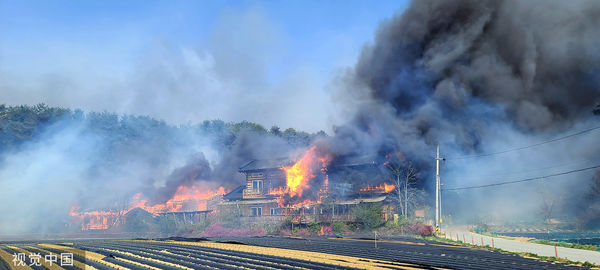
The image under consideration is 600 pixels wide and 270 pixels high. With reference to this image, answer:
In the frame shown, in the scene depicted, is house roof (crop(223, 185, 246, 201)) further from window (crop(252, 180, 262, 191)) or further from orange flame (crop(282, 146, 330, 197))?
orange flame (crop(282, 146, 330, 197))

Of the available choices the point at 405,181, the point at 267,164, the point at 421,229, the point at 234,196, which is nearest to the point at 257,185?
the point at 267,164

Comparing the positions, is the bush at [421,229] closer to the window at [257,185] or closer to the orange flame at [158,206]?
the window at [257,185]

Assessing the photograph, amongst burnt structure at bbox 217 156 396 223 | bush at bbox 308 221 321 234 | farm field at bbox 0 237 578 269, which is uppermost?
burnt structure at bbox 217 156 396 223

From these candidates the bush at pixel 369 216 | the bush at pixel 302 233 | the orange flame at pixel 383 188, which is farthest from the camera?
the orange flame at pixel 383 188

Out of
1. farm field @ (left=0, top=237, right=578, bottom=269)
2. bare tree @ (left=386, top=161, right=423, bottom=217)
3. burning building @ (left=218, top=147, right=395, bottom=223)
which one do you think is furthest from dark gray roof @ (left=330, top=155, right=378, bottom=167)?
farm field @ (left=0, top=237, right=578, bottom=269)

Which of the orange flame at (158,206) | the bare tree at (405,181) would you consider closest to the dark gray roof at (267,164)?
the orange flame at (158,206)

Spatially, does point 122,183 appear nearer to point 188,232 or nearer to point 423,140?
point 188,232

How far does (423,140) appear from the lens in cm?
5616

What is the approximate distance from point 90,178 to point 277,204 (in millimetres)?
34164

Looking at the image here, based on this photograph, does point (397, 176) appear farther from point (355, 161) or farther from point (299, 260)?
point (299, 260)

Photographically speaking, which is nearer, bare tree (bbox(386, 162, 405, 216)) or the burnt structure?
the burnt structure

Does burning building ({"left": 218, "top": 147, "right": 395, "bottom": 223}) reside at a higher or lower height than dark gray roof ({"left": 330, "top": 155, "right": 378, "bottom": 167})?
lower

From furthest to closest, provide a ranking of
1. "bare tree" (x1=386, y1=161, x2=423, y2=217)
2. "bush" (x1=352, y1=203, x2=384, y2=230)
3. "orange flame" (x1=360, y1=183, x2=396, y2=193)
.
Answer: "orange flame" (x1=360, y1=183, x2=396, y2=193), "bare tree" (x1=386, y1=161, x2=423, y2=217), "bush" (x1=352, y1=203, x2=384, y2=230)

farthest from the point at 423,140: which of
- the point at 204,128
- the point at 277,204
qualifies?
the point at 204,128
